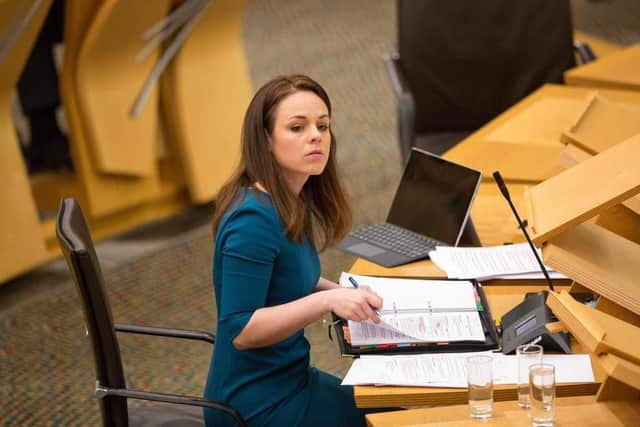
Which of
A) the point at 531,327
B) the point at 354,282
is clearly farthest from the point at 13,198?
the point at 531,327

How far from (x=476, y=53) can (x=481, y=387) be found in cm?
238

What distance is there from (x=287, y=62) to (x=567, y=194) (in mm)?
5042

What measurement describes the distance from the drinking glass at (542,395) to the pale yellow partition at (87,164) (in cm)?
297

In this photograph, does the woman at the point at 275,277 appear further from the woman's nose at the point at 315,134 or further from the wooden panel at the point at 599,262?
the wooden panel at the point at 599,262

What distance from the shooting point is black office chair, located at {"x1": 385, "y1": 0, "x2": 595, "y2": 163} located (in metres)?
3.95

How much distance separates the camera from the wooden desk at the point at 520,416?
5.80ft

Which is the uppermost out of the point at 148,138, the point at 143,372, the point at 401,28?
the point at 401,28

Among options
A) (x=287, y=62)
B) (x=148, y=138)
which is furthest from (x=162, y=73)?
(x=287, y=62)

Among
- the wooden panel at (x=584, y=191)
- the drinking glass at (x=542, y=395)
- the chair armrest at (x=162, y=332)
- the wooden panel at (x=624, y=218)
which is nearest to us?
the drinking glass at (x=542, y=395)

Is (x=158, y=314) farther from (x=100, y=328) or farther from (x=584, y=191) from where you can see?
(x=584, y=191)

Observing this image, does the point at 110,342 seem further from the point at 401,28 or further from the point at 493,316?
the point at 401,28

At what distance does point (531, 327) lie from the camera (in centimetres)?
207

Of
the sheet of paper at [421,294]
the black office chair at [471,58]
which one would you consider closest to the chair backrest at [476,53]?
the black office chair at [471,58]

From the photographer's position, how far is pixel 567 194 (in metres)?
1.98
